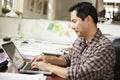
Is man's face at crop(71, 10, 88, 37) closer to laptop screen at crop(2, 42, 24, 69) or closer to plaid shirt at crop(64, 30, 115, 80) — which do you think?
plaid shirt at crop(64, 30, 115, 80)

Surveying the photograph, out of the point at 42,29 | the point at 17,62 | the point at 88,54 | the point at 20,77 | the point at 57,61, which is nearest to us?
the point at 20,77

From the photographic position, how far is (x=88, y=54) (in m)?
1.53

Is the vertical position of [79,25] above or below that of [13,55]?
above

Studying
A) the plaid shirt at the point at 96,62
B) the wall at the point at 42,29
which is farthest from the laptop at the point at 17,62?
the wall at the point at 42,29

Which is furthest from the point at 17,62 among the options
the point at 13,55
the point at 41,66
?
the point at 41,66

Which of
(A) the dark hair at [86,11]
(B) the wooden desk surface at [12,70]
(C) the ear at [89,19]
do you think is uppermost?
(A) the dark hair at [86,11]

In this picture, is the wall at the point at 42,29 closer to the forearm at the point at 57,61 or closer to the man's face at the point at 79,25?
the forearm at the point at 57,61

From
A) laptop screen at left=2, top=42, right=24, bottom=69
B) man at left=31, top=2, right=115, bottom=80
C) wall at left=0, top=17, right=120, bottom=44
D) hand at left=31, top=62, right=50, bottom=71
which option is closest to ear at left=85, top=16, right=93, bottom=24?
man at left=31, top=2, right=115, bottom=80

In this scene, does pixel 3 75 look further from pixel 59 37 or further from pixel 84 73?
pixel 59 37

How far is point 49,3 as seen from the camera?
3402mm

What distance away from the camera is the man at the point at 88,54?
142 cm

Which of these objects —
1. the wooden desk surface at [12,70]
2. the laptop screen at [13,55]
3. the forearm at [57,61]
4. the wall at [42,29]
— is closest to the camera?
the wooden desk surface at [12,70]

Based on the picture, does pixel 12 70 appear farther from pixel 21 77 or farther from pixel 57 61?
pixel 57 61

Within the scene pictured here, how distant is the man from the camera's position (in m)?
1.42
